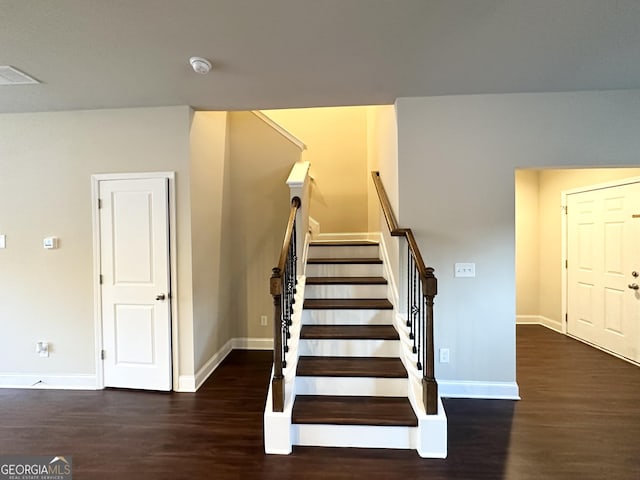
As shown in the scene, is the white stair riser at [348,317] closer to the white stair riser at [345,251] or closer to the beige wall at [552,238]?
the white stair riser at [345,251]

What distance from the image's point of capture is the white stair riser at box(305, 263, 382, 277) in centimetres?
354

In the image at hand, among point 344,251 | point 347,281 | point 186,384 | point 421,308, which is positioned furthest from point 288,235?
point 186,384

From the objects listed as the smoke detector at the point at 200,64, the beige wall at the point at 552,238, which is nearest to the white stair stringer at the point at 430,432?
the smoke detector at the point at 200,64

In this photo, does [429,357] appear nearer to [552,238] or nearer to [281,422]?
[281,422]

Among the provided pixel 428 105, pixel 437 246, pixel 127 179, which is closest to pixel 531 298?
pixel 437 246

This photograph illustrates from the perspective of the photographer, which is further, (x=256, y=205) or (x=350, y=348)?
(x=256, y=205)

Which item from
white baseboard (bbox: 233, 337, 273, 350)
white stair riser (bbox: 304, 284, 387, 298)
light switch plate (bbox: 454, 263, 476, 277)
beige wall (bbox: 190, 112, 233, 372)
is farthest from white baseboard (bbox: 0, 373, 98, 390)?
light switch plate (bbox: 454, 263, 476, 277)

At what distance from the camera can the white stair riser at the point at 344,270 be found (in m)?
3.54

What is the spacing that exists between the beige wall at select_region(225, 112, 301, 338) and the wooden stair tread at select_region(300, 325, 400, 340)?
1368 mm

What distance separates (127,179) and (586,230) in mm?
5537

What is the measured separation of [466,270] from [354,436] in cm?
170

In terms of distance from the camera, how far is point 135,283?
3115mm

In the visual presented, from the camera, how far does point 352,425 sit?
219cm

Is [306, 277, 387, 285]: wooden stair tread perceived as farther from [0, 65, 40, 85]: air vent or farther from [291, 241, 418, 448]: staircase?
[0, 65, 40, 85]: air vent
